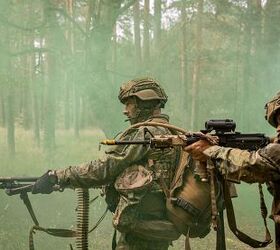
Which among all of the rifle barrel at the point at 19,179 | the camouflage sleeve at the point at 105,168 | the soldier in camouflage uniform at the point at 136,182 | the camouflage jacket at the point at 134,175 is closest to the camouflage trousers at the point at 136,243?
the soldier in camouflage uniform at the point at 136,182

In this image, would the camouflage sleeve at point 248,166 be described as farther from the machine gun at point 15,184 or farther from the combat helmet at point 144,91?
the machine gun at point 15,184

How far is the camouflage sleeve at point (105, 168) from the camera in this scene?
13.2 ft

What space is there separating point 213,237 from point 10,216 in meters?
4.25

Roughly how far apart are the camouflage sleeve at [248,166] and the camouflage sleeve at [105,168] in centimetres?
116

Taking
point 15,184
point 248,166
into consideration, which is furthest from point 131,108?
point 248,166

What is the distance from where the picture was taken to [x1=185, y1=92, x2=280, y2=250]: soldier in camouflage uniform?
2762 mm

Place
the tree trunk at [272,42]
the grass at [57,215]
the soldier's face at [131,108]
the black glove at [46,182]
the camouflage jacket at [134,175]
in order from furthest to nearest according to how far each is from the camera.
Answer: the tree trunk at [272,42] → the grass at [57,215] → the soldier's face at [131,108] → the black glove at [46,182] → the camouflage jacket at [134,175]

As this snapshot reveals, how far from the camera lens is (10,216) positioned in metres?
8.60

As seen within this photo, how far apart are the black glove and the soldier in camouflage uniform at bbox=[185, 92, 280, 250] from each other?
67.9 inches

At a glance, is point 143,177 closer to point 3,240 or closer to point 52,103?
point 3,240

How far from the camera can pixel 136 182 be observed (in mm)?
3906

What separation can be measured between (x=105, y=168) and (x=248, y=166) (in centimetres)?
169

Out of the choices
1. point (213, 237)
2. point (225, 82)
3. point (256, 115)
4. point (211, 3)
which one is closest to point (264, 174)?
point (213, 237)

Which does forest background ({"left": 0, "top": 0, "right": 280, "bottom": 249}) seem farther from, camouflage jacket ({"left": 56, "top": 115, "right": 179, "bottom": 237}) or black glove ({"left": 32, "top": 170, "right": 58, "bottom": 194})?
camouflage jacket ({"left": 56, "top": 115, "right": 179, "bottom": 237})
